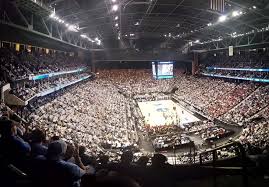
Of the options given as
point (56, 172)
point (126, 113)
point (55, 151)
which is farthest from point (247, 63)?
point (56, 172)

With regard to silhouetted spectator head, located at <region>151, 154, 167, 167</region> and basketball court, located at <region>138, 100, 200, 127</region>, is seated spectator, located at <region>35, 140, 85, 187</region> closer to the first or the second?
silhouetted spectator head, located at <region>151, 154, 167, 167</region>

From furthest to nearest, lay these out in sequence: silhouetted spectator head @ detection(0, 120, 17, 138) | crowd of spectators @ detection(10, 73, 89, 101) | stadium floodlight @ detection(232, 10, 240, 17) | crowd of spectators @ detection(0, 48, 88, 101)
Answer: stadium floodlight @ detection(232, 10, 240, 17) < crowd of spectators @ detection(0, 48, 88, 101) < crowd of spectators @ detection(10, 73, 89, 101) < silhouetted spectator head @ detection(0, 120, 17, 138)

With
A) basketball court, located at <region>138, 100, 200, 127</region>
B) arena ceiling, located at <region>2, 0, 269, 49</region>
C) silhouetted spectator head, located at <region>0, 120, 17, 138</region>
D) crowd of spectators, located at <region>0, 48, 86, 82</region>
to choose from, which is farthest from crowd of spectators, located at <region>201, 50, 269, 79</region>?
silhouetted spectator head, located at <region>0, 120, 17, 138</region>

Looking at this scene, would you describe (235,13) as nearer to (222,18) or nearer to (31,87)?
(222,18)

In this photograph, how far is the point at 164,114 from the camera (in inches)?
1479

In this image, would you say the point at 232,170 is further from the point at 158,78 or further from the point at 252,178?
the point at 158,78

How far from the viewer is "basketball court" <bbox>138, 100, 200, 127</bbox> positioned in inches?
1370

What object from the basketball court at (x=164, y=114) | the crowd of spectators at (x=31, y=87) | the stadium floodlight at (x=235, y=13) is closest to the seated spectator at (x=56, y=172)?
the crowd of spectators at (x=31, y=87)

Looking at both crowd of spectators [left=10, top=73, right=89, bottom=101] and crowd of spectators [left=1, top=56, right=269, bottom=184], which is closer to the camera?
crowd of spectators [left=1, top=56, right=269, bottom=184]

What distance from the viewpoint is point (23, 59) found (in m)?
24.4

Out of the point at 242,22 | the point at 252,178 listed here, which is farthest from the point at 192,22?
the point at 252,178

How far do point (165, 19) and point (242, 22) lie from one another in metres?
9.52

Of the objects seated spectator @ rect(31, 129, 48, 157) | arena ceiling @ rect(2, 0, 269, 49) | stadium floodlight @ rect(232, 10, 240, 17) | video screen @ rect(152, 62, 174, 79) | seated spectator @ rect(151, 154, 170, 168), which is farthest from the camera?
video screen @ rect(152, 62, 174, 79)

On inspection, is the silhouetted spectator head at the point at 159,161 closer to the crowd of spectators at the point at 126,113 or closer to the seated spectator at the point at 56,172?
the seated spectator at the point at 56,172
